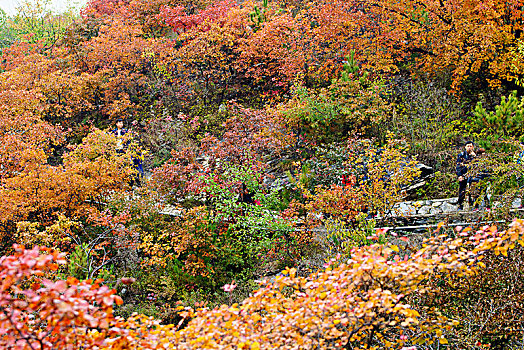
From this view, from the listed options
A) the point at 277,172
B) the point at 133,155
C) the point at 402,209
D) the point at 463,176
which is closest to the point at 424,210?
the point at 402,209

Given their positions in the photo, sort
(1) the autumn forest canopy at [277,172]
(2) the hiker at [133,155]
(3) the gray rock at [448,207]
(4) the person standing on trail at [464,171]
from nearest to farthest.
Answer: (1) the autumn forest canopy at [277,172], (4) the person standing on trail at [464,171], (3) the gray rock at [448,207], (2) the hiker at [133,155]

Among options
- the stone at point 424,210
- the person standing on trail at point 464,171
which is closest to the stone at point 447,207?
the person standing on trail at point 464,171

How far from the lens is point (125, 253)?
7750mm

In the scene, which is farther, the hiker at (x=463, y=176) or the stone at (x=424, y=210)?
the stone at (x=424, y=210)

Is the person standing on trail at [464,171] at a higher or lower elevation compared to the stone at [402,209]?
higher

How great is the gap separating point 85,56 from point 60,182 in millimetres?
8215

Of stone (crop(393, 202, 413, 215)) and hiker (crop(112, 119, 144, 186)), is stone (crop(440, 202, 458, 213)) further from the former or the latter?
hiker (crop(112, 119, 144, 186))

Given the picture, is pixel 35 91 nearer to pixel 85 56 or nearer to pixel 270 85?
pixel 85 56

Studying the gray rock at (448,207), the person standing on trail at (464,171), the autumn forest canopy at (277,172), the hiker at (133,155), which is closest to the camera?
the autumn forest canopy at (277,172)

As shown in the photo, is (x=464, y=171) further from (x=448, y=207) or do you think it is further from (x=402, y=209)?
(x=402, y=209)

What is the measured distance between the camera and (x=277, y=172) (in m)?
10.4

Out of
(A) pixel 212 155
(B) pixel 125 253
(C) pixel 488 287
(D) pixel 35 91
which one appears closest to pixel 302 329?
(C) pixel 488 287

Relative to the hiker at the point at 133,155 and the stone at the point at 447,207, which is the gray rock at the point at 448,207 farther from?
the hiker at the point at 133,155

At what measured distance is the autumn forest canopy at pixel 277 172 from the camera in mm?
3951
